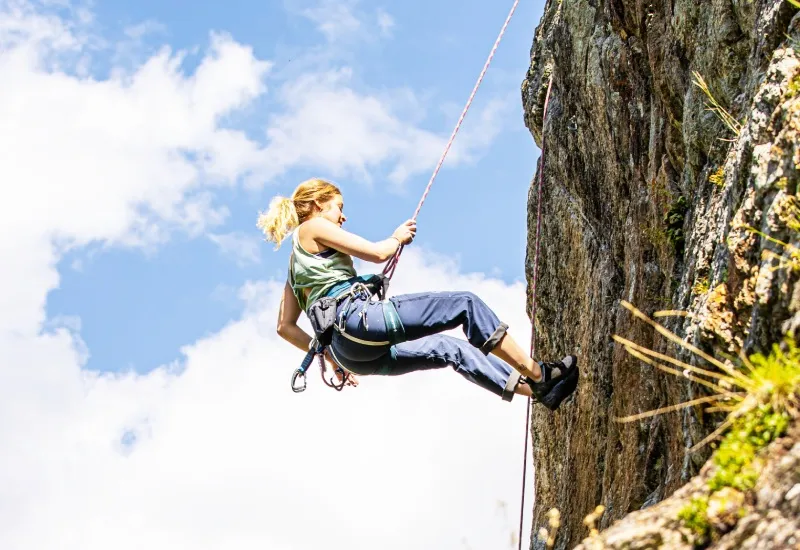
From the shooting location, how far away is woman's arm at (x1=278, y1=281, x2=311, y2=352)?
8.21 meters

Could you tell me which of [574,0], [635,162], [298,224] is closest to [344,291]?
[298,224]

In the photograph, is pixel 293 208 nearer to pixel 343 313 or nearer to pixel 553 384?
pixel 343 313

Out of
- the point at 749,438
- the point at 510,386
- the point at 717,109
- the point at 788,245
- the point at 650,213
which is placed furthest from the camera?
the point at 650,213

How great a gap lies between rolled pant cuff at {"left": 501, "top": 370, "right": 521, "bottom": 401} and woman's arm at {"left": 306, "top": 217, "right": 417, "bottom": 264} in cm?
131

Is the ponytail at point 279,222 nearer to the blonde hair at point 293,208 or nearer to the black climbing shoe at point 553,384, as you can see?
the blonde hair at point 293,208

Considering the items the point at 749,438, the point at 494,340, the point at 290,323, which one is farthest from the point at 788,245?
the point at 290,323

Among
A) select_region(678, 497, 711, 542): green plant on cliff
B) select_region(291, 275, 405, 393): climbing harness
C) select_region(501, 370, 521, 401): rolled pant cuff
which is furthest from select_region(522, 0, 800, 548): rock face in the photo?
select_region(291, 275, 405, 393): climbing harness

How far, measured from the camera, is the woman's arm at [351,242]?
7270 millimetres

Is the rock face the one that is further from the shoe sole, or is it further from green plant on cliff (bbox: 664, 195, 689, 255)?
the shoe sole

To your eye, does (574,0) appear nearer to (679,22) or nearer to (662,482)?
(679,22)

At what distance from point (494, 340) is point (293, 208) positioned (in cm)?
192

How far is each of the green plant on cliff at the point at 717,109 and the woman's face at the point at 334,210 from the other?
9.61 ft

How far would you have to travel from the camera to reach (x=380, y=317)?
704cm

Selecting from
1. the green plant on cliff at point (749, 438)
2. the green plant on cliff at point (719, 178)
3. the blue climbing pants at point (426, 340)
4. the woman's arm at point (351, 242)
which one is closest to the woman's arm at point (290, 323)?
the blue climbing pants at point (426, 340)
